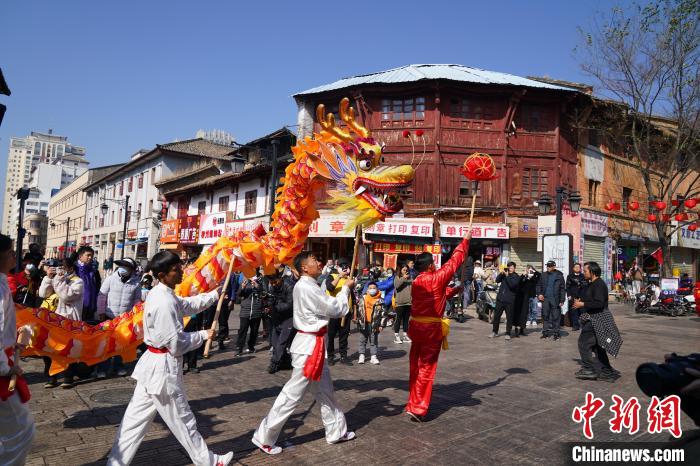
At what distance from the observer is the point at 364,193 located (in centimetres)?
496

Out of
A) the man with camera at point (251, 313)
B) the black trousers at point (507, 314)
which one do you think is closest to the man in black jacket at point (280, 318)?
the man with camera at point (251, 313)

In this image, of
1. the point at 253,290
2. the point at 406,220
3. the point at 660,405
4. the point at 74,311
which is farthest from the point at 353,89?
the point at 660,405

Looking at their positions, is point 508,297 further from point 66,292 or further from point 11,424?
point 11,424

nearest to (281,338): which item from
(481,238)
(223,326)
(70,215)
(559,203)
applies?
(223,326)

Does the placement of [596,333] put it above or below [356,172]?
below

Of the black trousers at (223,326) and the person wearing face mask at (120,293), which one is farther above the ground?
the person wearing face mask at (120,293)

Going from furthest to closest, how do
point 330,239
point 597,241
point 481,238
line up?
point 330,239
point 597,241
point 481,238

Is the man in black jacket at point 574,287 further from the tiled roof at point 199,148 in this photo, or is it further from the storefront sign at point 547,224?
the tiled roof at point 199,148

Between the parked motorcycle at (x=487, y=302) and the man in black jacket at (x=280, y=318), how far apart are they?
7664mm

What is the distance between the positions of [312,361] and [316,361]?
4 cm

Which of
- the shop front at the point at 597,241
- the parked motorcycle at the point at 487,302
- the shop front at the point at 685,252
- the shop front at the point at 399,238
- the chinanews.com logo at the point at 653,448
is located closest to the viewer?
the chinanews.com logo at the point at 653,448

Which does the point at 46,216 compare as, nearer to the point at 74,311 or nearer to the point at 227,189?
the point at 227,189

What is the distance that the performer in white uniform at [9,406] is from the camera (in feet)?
9.15

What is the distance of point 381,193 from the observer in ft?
16.4
